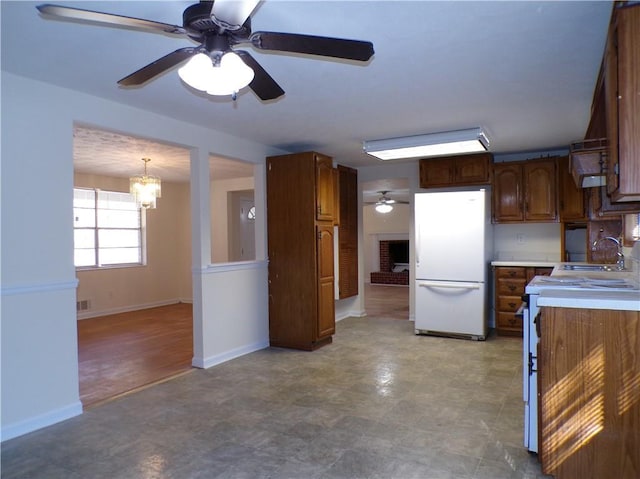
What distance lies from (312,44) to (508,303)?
14.5 ft

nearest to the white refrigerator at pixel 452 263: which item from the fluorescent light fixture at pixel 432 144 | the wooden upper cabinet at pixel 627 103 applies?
the fluorescent light fixture at pixel 432 144

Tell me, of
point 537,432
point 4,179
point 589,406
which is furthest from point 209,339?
point 589,406

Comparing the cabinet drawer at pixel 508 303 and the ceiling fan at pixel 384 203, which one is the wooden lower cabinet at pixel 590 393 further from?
the ceiling fan at pixel 384 203

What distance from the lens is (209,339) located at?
422cm

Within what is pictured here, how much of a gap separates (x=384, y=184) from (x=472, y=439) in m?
4.68

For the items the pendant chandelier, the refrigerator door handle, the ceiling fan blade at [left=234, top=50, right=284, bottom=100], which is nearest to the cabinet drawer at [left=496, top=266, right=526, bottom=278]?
the refrigerator door handle

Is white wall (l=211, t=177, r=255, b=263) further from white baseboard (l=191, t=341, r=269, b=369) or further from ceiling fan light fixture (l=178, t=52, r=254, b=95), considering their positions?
ceiling fan light fixture (l=178, t=52, r=254, b=95)

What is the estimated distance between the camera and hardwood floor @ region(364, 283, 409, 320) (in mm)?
6955

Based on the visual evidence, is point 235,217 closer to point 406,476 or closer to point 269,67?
point 269,67

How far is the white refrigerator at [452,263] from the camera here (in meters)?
5.03

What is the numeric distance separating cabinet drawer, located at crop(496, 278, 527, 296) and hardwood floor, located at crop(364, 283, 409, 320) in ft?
5.43

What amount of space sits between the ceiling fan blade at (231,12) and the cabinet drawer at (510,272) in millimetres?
4500

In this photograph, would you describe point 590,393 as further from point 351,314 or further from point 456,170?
point 351,314

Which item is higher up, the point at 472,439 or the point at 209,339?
the point at 209,339
